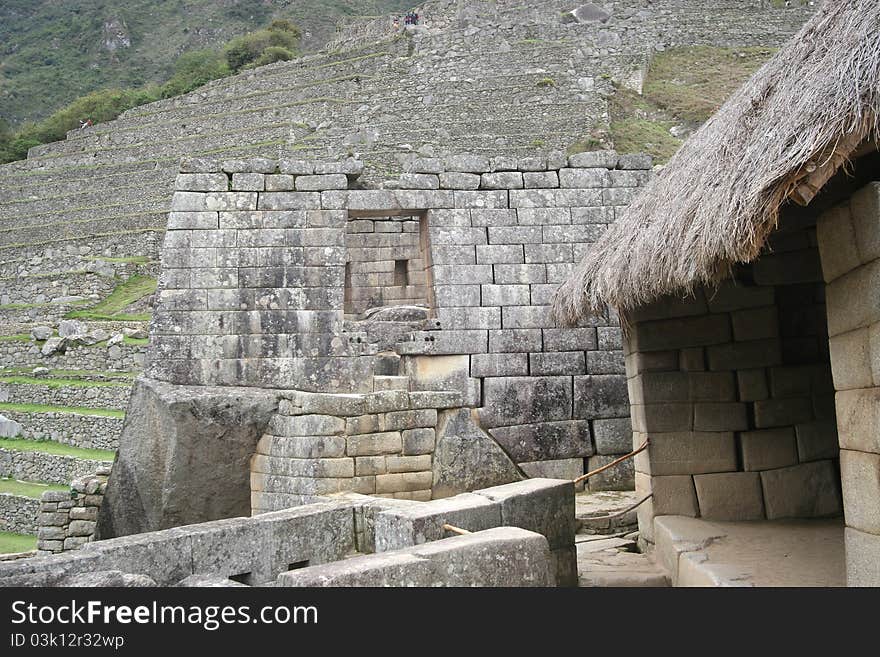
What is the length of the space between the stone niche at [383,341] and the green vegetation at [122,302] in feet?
55.8

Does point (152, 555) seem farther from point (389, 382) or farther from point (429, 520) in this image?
point (389, 382)

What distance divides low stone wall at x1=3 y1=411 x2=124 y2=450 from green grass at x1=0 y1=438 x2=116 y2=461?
0.35ft

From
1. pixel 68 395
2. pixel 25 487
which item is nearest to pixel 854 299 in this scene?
pixel 25 487

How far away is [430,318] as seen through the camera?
382 inches

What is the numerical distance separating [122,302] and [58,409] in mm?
6822

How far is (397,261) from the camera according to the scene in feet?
50.2

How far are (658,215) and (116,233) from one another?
29734 millimetres

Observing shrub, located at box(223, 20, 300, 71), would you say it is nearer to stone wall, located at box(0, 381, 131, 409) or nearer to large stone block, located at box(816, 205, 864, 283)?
stone wall, located at box(0, 381, 131, 409)

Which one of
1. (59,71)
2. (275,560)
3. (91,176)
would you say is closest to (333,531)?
(275,560)

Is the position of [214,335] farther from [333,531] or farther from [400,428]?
[333,531]

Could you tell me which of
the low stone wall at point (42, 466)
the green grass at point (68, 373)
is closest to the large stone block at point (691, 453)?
the low stone wall at point (42, 466)

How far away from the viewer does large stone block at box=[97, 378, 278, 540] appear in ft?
28.1

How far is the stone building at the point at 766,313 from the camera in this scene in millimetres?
4340

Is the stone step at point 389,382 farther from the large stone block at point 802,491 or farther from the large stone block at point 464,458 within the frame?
the large stone block at point 802,491
